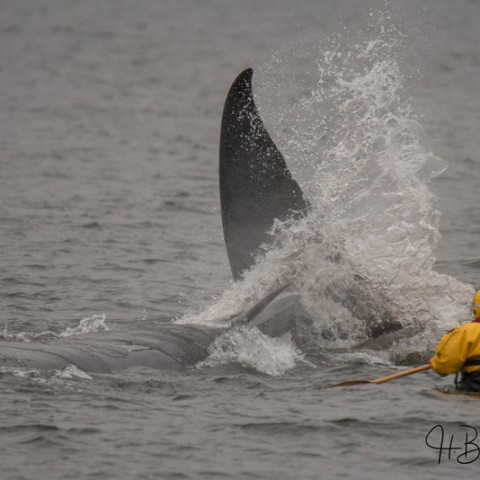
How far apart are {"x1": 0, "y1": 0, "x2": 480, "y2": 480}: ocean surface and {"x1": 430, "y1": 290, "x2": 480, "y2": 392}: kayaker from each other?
11.3 inches

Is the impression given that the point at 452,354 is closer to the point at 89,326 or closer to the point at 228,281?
the point at 89,326

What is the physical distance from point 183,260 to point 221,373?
7870 mm

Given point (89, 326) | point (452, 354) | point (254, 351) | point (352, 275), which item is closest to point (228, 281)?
point (89, 326)

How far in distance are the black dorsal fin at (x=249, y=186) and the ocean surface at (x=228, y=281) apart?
26 cm

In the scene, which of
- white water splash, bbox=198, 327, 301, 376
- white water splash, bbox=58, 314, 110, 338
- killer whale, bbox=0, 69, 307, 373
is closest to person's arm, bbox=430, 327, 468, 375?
white water splash, bbox=198, 327, 301, 376

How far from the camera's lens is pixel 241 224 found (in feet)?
50.7

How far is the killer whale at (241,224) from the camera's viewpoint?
13664 millimetres

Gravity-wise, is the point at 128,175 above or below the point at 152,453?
above

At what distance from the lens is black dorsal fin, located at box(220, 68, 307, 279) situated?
15.1 metres

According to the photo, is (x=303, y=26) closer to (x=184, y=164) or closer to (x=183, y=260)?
(x=184, y=164)

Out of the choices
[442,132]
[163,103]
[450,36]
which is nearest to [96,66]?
[163,103]

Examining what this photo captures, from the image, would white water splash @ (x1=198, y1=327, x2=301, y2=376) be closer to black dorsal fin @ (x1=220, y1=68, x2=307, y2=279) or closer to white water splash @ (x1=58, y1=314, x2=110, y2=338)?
black dorsal fin @ (x1=220, y1=68, x2=307, y2=279)

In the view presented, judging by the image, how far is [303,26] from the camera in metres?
69.2

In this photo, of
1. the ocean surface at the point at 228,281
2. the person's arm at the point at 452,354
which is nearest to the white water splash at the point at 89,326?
the ocean surface at the point at 228,281
